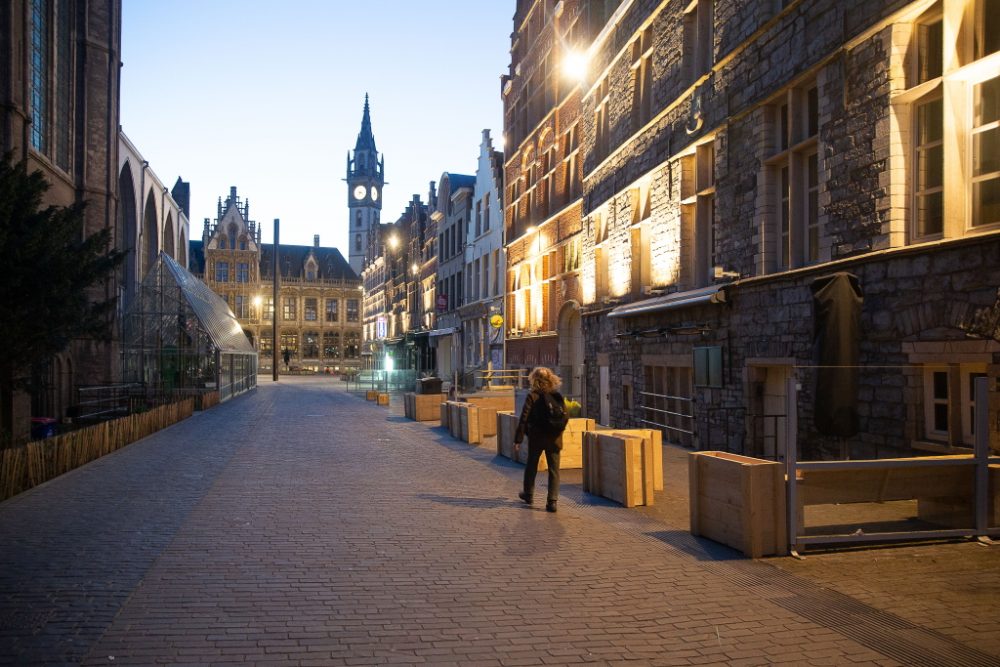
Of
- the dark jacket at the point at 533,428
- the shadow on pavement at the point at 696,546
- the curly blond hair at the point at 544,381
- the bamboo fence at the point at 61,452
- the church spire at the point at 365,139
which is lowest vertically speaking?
the shadow on pavement at the point at 696,546

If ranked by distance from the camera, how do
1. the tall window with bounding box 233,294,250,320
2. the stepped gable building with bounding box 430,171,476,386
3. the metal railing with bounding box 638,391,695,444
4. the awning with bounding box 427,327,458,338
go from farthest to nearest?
the tall window with bounding box 233,294,250,320 < the awning with bounding box 427,327,458,338 < the stepped gable building with bounding box 430,171,476,386 < the metal railing with bounding box 638,391,695,444

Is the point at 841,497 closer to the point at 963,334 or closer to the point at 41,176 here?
the point at 963,334

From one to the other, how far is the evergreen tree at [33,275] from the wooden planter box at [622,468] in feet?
31.1

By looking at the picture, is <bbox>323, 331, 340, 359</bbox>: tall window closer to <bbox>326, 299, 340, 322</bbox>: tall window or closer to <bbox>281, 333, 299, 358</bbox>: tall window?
<bbox>326, 299, 340, 322</bbox>: tall window

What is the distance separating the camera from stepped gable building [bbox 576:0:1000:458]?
28.8ft

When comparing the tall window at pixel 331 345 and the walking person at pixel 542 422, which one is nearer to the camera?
the walking person at pixel 542 422

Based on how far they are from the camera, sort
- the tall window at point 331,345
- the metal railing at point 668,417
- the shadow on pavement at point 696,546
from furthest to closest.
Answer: the tall window at point 331,345 < the metal railing at point 668,417 < the shadow on pavement at point 696,546

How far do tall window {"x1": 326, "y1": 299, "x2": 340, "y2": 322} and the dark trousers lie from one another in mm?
105893

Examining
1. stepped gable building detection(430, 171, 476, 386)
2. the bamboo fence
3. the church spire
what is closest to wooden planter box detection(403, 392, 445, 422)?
the bamboo fence

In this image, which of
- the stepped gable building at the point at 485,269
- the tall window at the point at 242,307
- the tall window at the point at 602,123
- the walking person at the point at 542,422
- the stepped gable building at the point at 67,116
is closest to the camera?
the walking person at the point at 542,422

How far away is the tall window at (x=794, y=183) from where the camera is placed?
12.1 meters

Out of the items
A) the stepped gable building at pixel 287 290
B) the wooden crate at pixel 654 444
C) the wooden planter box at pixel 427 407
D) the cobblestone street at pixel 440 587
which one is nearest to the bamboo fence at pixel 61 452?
the cobblestone street at pixel 440 587

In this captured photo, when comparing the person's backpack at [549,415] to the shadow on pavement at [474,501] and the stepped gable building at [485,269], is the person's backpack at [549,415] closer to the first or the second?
the shadow on pavement at [474,501]

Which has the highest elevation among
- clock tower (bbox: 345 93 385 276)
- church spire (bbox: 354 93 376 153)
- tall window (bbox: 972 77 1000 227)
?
church spire (bbox: 354 93 376 153)
